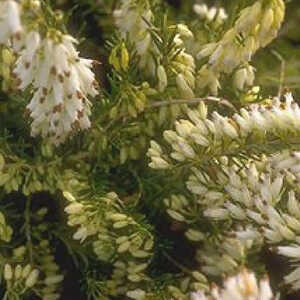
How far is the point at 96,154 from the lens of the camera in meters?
2.28

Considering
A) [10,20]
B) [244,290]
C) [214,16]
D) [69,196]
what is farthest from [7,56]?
[244,290]

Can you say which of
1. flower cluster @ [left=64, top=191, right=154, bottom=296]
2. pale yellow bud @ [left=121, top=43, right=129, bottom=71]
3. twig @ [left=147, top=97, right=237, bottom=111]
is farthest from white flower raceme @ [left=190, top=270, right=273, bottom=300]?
pale yellow bud @ [left=121, top=43, right=129, bottom=71]

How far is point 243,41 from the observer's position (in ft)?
6.68

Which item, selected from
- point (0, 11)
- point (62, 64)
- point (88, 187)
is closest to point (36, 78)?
point (62, 64)

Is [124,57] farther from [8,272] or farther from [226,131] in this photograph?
[8,272]

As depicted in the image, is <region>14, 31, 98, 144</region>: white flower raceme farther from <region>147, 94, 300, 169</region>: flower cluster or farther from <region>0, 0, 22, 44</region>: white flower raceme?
<region>147, 94, 300, 169</region>: flower cluster

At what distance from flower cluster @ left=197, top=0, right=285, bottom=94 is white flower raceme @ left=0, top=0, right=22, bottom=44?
59 cm

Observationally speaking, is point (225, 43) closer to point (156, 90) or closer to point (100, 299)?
point (156, 90)

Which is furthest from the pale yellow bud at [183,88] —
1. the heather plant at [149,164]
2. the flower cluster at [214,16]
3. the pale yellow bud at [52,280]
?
the pale yellow bud at [52,280]

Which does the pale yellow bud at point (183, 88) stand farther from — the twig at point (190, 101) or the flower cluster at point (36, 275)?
the flower cluster at point (36, 275)

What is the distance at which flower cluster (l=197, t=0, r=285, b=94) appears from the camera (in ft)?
6.36

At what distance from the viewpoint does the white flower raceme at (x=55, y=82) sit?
1795 millimetres

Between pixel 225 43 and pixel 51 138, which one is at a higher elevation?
pixel 225 43

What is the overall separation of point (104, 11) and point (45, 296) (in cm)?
98
